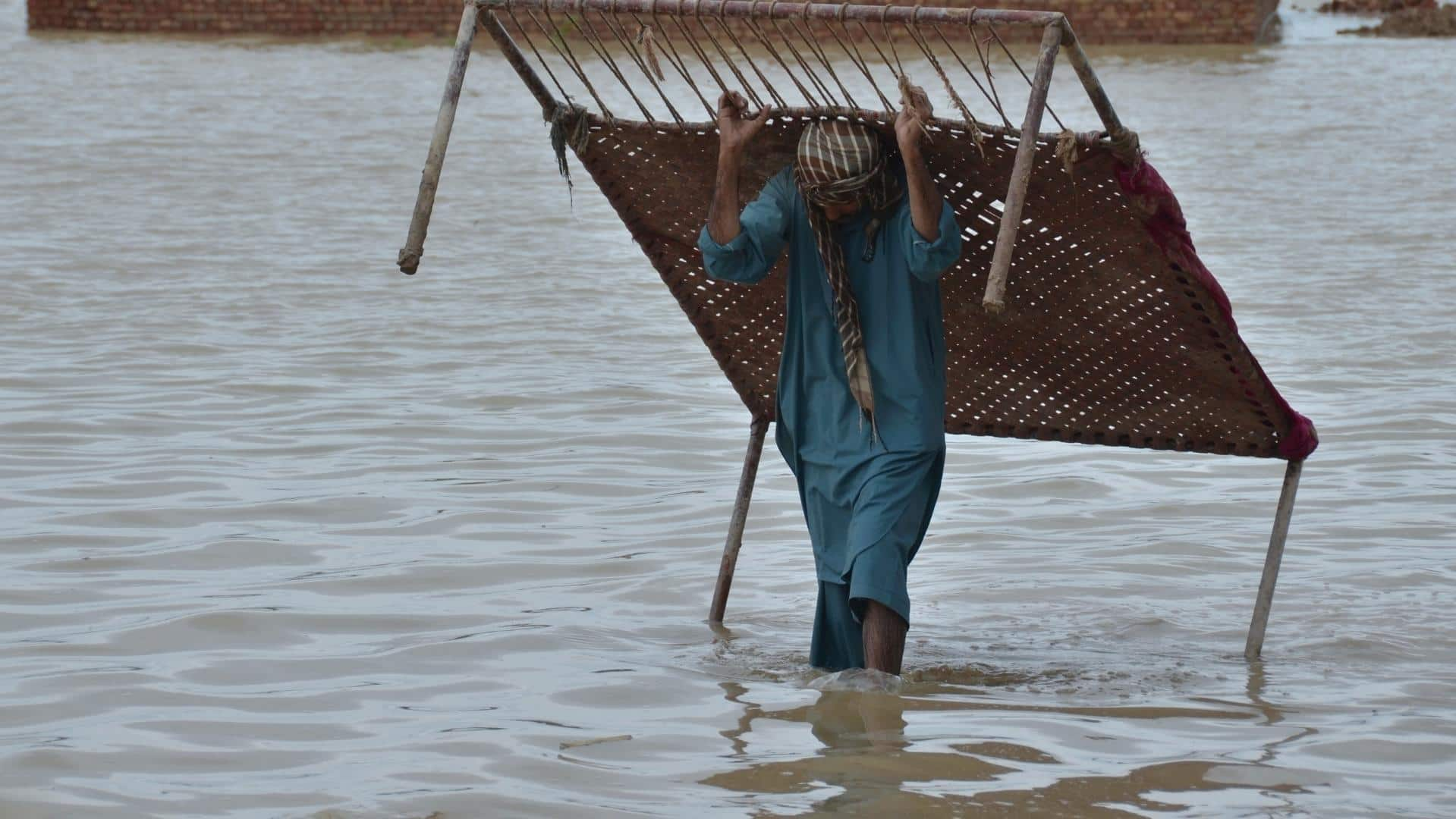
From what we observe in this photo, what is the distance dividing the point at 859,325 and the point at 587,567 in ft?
5.12

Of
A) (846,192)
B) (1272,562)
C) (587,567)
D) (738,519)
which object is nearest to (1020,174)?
(846,192)

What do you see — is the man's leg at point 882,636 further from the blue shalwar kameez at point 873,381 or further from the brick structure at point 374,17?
the brick structure at point 374,17

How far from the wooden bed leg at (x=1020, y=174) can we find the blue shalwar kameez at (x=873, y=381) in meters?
0.32

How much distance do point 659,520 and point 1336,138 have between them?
11540 millimetres

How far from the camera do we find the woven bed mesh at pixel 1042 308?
358 cm

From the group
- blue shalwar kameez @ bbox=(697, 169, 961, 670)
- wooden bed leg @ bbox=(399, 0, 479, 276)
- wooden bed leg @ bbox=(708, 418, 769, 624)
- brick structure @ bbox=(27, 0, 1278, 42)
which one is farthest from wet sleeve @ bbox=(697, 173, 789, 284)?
brick structure @ bbox=(27, 0, 1278, 42)

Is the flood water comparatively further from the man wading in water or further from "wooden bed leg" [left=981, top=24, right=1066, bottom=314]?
"wooden bed leg" [left=981, top=24, right=1066, bottom=314]

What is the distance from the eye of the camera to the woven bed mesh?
358 cm

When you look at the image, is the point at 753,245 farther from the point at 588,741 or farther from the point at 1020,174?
the point at 588,741

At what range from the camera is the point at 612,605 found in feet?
15.1

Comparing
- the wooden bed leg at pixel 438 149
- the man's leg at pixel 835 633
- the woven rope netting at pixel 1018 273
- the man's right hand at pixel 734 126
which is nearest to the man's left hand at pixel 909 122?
the woven rope netting at pixel 1018 273

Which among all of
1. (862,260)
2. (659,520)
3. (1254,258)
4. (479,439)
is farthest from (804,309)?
(1254,258)

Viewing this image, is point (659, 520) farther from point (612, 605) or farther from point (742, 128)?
point (742, 128)

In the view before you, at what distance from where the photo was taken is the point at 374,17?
79.2 ft
